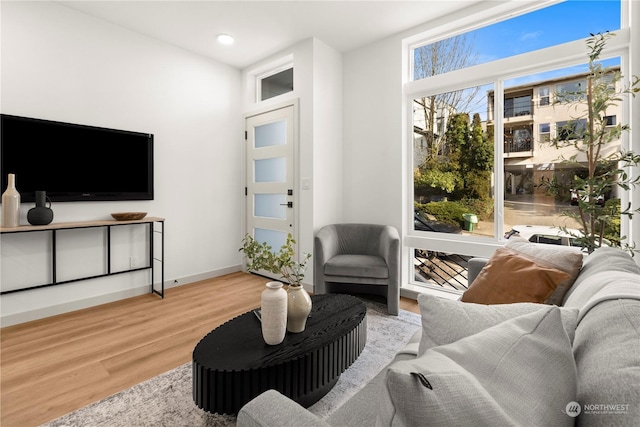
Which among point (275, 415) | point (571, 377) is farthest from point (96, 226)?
point (571, 377)

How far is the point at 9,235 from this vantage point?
2.74m

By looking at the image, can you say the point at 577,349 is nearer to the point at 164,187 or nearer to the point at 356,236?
the point at 356,236

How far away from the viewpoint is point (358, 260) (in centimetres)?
311

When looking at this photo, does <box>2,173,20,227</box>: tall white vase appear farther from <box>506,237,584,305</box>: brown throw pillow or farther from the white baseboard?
<box>506,237,584,305</box>: brown throw pillow

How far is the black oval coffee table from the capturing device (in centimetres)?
133

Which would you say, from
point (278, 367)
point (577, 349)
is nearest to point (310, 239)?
point (278, 367)

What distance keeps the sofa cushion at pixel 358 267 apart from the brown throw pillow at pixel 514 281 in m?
1.23

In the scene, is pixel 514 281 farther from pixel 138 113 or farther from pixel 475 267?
pixel 138 113

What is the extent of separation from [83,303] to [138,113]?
208 cm

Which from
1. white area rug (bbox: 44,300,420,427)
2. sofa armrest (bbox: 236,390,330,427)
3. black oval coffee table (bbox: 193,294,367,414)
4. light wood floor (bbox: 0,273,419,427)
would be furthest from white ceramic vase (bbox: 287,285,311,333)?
light wood floor (bbox: 0,273,419,427)

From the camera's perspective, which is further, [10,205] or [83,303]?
[83,303]

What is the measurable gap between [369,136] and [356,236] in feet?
4.00

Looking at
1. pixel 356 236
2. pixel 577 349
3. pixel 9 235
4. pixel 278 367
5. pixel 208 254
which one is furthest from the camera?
pixel 208 254

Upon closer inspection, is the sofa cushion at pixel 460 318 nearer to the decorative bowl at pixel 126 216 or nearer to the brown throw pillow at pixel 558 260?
the brown throw pillow at pixel 558 260
